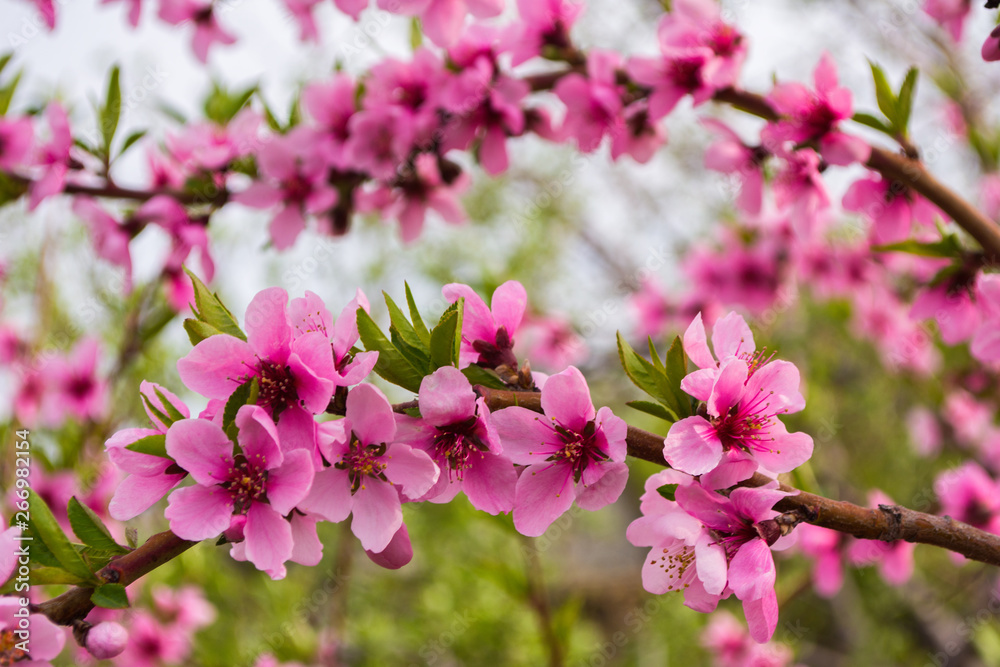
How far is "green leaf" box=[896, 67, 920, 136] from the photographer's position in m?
1.25

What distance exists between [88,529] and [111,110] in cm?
116

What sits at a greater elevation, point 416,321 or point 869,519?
point 416,321

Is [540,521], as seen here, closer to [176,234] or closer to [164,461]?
[164,461]

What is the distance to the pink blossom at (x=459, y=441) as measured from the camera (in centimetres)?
76

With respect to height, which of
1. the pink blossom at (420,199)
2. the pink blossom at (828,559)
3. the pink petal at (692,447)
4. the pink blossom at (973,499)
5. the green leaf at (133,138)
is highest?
the pink petal at (692,447)

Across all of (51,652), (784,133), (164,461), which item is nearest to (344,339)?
(164,461)

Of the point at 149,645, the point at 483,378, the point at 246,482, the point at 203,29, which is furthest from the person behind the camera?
the point at 149,645

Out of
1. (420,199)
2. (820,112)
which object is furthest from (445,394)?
(420,199)

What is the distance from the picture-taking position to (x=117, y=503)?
79 centimetres

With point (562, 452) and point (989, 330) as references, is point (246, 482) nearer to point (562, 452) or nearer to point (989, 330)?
point (562, 452)

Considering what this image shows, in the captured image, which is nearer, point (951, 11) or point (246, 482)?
point (246, 482)

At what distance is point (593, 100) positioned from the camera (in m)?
1.58

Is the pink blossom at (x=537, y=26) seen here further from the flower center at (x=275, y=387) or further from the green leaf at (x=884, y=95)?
the flower center at (x=275, y=387)

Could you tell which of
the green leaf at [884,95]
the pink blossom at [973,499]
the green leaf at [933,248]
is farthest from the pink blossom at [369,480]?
the pink blossom at [973,499]
